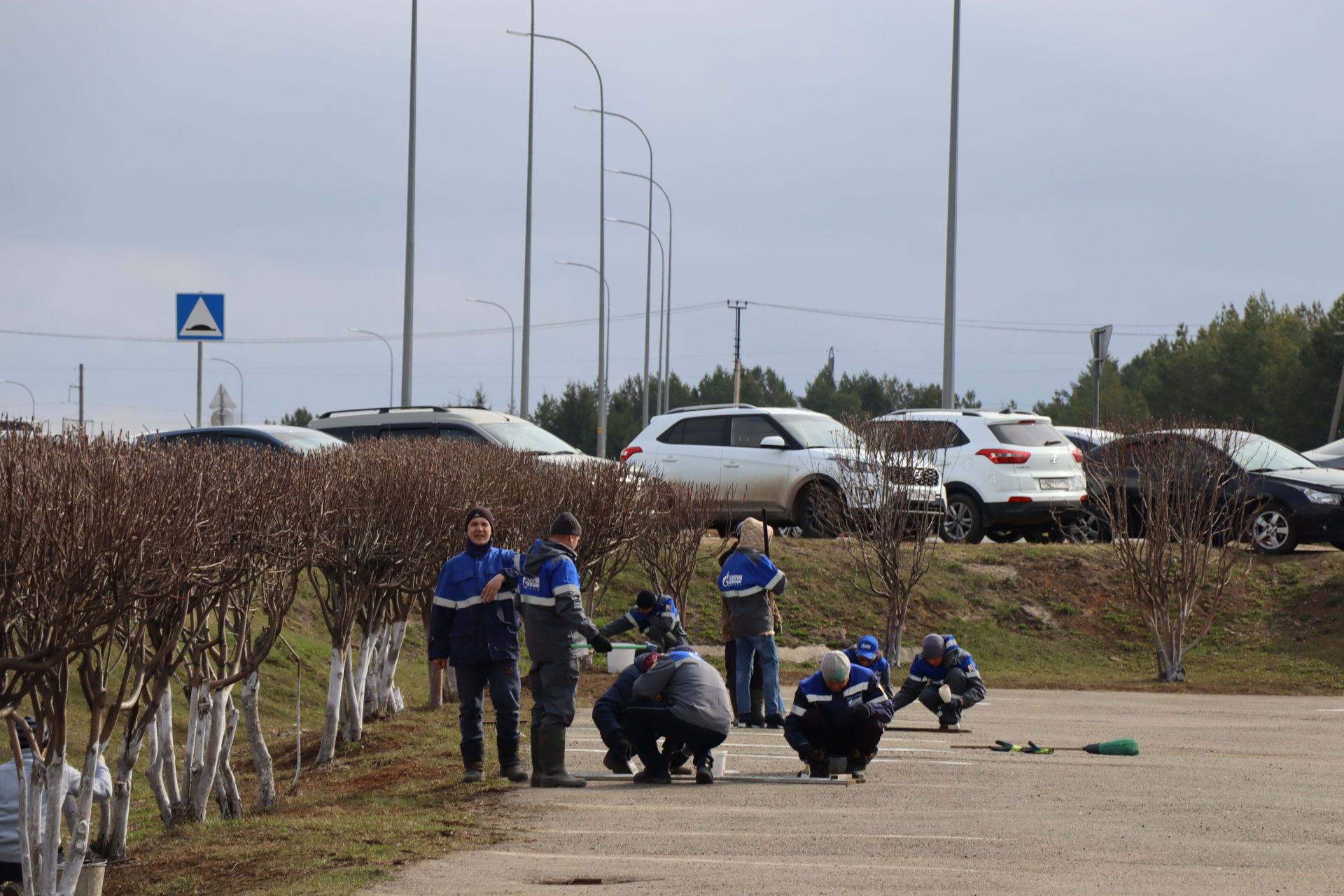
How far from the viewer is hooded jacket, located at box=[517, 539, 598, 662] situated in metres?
9.52

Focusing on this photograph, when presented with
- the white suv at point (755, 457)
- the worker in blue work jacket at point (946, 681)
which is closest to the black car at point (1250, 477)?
the white suv at point (755, 457)

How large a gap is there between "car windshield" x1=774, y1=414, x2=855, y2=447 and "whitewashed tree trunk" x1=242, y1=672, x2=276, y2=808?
10.1 meters

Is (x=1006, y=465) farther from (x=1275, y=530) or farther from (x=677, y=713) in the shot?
(x=677, y=713)

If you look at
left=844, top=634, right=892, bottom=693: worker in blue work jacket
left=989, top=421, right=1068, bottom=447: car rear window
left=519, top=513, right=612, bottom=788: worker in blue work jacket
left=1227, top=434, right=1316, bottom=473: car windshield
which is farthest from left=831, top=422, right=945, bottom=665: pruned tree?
left=519, top=513, right=612, bottom=788: worker in blue work jacket

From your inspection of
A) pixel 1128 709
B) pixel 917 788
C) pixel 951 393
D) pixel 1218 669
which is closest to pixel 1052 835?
pixel 917 788

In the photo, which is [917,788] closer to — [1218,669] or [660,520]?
[660,520]

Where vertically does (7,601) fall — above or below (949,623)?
above

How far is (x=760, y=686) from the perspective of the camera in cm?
1314

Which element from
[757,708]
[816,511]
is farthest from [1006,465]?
[757,708]

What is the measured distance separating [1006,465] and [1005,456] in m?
0.14

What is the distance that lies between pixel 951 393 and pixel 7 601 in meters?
20.0

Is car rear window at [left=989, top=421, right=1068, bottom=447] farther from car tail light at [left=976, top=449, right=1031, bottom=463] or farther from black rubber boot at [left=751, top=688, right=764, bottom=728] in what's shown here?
black rubber boot at [left=751, top=688, right=764, bottom=728]

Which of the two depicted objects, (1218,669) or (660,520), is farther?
(1218,669)

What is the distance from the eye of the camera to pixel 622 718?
10.1 m
